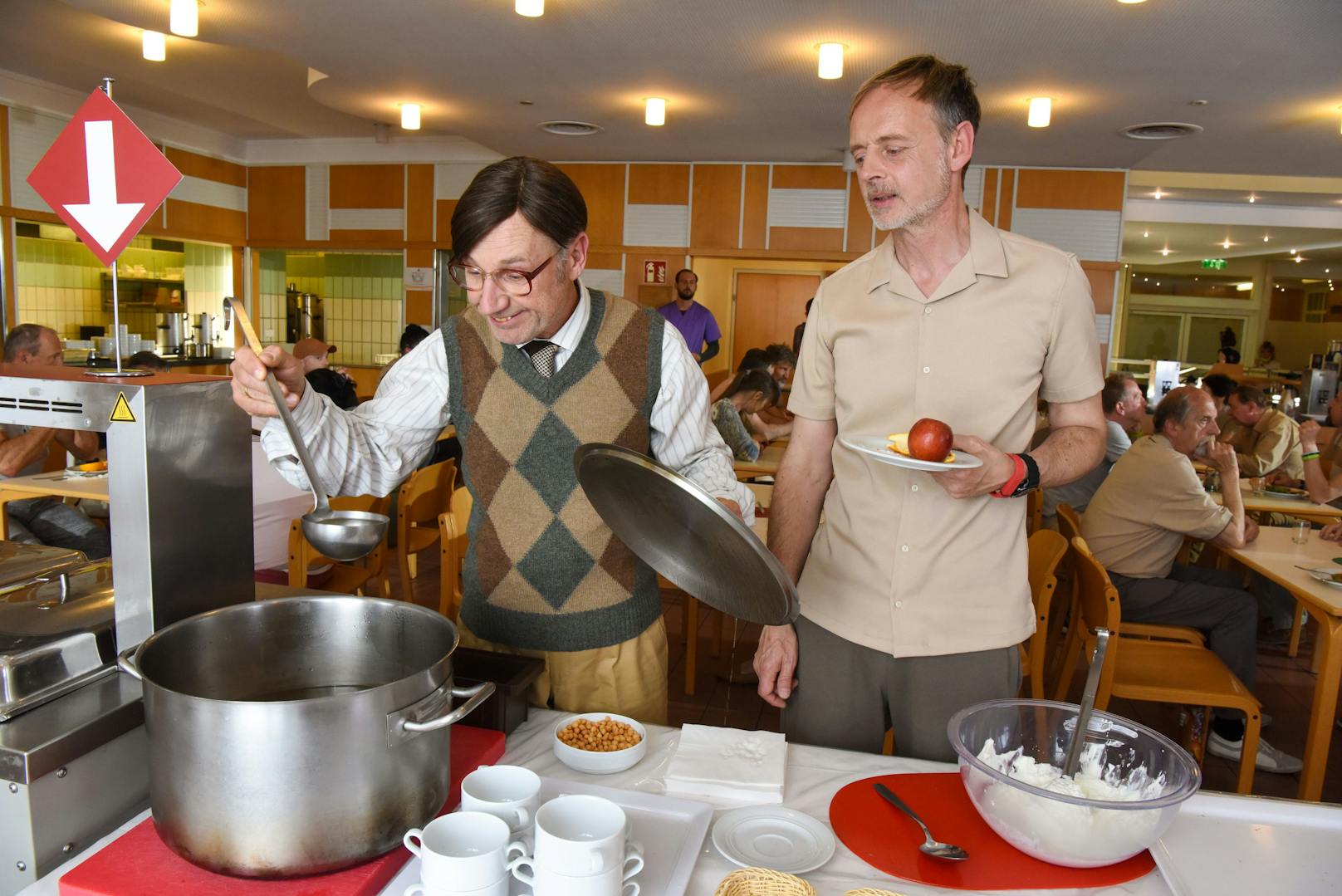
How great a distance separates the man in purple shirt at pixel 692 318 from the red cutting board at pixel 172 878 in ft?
21.3

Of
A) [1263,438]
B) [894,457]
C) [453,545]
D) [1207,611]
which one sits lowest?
[1207,611]

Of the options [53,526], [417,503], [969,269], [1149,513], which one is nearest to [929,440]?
[969,269]

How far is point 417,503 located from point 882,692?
8.45 ft

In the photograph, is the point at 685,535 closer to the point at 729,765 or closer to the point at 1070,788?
the point at 729,765

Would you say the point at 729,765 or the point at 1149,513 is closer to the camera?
the point at 729,765

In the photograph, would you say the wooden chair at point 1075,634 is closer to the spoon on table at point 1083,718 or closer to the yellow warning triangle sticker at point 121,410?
the spoon on table at point 1083,718

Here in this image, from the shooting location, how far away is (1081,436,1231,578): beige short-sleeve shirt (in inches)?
133

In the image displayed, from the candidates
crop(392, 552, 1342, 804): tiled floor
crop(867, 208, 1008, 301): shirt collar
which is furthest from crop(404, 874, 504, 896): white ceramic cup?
crop(392, 552, 1342, 804): tiled floor

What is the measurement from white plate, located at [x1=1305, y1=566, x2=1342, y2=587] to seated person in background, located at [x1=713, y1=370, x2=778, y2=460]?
252cm

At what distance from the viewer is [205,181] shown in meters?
8.99

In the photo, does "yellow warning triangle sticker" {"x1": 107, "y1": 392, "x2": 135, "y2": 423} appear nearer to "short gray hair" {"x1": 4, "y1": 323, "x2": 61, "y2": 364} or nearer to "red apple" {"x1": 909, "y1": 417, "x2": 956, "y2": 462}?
"red apple" {"x1": 909, "y1": 417, "x2": 956, "y2": 462}

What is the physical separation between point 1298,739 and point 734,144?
219 inches

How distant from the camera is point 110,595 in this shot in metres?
1.36

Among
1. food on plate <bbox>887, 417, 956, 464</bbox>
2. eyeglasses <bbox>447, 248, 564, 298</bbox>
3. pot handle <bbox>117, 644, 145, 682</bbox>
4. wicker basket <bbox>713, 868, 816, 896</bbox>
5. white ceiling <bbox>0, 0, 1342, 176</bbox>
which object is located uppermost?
white ceiling <bbox>0, 0, 1342, 176</bbox>
